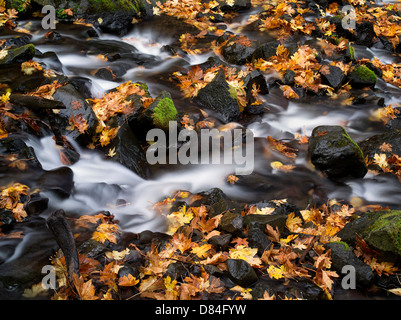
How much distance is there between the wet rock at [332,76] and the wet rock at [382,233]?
4.29m

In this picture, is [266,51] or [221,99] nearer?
[221,99]

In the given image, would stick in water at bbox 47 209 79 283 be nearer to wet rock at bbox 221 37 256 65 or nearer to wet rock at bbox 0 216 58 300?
wet rock at bbox 0 216 58 300

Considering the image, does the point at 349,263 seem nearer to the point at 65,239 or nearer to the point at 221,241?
the point at 221,241

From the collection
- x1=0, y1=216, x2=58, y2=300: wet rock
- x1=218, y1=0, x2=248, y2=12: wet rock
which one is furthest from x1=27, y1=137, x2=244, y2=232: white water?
x1=218, y1=0, x2=248, y2=12: wet rock

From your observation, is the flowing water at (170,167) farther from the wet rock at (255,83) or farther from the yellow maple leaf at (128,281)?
the yellow maple leaf at (128,281)

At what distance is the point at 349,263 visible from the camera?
3.02 m

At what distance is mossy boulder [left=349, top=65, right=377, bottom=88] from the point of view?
7.38 meters

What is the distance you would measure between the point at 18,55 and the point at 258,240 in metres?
5.26

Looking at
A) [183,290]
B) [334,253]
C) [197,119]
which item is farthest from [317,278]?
[197,119]

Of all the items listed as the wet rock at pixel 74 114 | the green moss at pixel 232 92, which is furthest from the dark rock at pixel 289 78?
Result: the wet rock at pixel 74 114

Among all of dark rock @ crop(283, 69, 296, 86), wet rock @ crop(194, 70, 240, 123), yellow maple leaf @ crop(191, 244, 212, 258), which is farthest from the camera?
dark rock @ crop(283, 69, 296, 86)

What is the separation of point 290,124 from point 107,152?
348cm

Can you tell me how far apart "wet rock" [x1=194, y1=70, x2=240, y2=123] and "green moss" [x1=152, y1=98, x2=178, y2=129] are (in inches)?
44.5

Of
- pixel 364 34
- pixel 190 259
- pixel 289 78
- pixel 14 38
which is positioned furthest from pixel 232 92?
pixel 364 34
